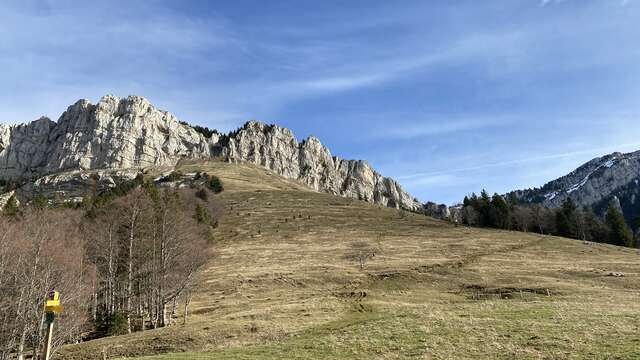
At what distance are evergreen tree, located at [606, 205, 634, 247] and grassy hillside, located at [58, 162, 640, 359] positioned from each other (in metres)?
29.1

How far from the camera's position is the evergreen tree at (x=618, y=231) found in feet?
433

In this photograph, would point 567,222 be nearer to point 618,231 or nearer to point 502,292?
point 618,231

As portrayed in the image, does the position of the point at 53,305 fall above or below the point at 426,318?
above

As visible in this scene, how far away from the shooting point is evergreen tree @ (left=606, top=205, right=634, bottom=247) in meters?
132

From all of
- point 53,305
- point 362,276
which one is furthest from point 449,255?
point 53,305

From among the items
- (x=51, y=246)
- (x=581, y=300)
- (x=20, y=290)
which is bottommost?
(x=581, y=300)

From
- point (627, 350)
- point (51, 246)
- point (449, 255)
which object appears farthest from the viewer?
point (449, 255)

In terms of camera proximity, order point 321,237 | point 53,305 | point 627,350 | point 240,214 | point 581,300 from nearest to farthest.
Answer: point 53,305, point 627,350, point 581,300, point 321,237, point 240,214

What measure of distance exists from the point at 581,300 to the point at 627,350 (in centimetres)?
2957

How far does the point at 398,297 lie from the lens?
2338 inches

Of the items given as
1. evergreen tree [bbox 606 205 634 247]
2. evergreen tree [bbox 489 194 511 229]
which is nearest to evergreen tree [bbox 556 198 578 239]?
evergreen tree [bbox 606 205 634 247]

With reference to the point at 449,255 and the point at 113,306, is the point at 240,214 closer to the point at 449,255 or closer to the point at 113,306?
the point at 449,255

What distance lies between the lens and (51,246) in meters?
41.5

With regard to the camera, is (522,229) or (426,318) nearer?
(426,318)
